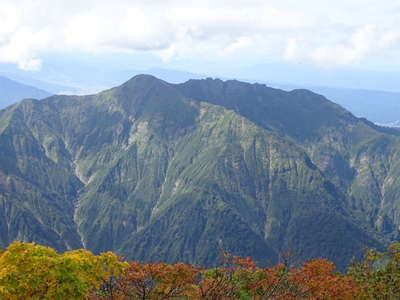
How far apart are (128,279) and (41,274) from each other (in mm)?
8120

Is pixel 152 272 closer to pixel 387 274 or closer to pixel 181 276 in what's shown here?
pixel 181 276

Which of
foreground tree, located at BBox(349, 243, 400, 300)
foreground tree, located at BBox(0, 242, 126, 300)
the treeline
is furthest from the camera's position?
foreground tree, located at BBox(349, 243, 400, 300)

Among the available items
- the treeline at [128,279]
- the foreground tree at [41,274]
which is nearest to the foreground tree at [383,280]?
the treeline at [128,279]

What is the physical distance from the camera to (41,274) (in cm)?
3259

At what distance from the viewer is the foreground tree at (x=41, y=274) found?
3180 cm

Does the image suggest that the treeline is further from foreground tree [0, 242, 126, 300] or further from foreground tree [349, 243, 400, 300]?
foreground tree [349, 243, 400, 300]

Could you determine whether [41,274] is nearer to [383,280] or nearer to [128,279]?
[128,279]

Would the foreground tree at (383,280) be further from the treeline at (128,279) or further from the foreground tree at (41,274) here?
the foreground tree at (41,274)

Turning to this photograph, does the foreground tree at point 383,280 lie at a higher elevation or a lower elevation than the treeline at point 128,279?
lower

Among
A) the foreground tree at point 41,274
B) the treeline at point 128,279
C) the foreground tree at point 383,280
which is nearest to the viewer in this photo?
the foreground tree at point 41,274

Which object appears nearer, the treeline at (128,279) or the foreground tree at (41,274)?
the foreground tree at (41,274)

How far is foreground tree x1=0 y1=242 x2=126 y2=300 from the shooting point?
31797 mm

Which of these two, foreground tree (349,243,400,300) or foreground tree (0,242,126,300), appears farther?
foreground tree (349,243,400,300)

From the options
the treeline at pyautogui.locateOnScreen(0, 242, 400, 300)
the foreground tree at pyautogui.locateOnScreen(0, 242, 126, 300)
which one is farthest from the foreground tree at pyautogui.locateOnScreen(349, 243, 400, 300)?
the foreground tree at pyautogui.locateOnScreen(0, 242, 126, 300)
